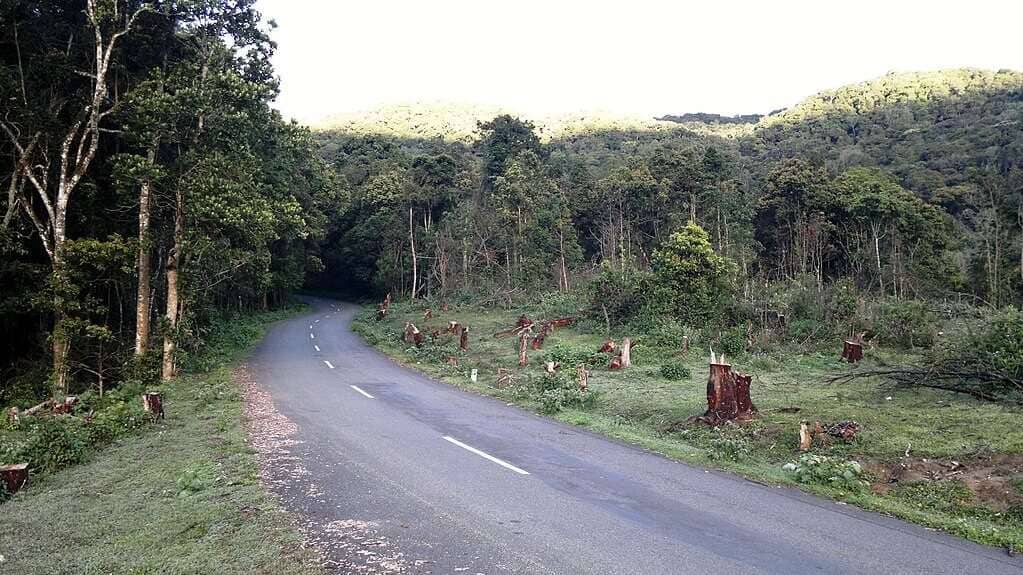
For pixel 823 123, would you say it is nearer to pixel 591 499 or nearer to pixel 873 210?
pixel 873 210

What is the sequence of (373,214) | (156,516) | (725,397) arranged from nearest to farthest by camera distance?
(156,516) < (725,397) < (373,214)

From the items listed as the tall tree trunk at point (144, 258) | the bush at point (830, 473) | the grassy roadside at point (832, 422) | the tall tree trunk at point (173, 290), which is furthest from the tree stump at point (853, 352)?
the tall tree trunk at point (144, 258)

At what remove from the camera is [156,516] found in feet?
21.8

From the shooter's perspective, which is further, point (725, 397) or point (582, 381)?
point (582, 381)

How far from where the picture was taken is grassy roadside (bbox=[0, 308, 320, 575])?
17.8ft

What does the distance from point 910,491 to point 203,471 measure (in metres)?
9.23

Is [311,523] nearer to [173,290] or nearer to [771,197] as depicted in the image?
[173,290]

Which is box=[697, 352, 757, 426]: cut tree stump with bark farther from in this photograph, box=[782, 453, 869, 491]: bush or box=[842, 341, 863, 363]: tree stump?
box=[842, 341, 863, 363]: tree stump

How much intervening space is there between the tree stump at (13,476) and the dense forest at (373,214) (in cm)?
853

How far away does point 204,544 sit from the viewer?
581 cm

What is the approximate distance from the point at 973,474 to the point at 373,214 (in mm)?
53906

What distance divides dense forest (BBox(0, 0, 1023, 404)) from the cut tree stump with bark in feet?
38.7

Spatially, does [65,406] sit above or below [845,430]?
above

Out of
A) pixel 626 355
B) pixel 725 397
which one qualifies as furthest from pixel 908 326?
pixel 725 397
